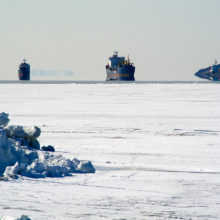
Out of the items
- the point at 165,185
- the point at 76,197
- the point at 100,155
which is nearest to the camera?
the point at 76,197

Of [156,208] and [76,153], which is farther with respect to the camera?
[76,153]

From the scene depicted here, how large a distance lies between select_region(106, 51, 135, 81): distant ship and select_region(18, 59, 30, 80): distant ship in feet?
106

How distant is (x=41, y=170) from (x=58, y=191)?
118 cm

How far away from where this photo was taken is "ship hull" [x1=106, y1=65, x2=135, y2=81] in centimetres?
15327

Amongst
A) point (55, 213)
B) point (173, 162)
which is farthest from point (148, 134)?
point (55, 213)

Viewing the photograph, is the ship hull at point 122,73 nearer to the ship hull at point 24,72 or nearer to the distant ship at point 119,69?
the distant ship at point 119,69

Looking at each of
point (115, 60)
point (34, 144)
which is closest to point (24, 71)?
point (115, 60)

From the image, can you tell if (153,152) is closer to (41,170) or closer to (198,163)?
(198,163)

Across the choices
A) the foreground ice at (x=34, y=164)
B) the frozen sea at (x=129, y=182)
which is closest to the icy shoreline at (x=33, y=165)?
the foreground ice at (x=34, y=164)

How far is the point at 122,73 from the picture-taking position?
152875 mm

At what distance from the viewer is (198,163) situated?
8.12 meters

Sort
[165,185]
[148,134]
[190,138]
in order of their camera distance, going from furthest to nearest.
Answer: [148,134] → [190,138] → [165,185]

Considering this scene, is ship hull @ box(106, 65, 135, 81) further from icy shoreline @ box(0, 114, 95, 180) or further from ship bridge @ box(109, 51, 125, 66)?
icy shoreline @ box(0, 114, 95, 180)

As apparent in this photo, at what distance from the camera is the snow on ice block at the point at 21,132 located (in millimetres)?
9094
